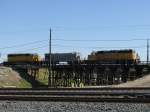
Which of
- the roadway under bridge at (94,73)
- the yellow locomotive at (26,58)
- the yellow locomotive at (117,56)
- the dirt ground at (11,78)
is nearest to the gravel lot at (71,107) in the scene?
the dirt ground at (11,78)

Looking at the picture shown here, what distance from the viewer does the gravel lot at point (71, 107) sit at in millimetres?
16203

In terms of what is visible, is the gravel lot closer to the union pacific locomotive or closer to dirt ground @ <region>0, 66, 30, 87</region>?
dirt ground @ <region>0, 66, 30, 87</region>

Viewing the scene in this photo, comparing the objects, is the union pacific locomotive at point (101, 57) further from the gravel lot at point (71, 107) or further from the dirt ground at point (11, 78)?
the gravel lot at point (71, 107)

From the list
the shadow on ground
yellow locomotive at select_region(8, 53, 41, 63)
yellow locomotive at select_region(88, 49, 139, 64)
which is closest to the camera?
yellow locomotive at select_region(88, 49, 139, 64)

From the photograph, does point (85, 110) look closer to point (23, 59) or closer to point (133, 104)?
point (133, 104)

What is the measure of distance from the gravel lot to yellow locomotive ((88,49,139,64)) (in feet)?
172

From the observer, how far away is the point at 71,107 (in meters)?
17.1

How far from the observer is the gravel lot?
53.2ft

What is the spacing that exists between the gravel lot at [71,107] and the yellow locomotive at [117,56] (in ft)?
172

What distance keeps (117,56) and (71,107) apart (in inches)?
2201

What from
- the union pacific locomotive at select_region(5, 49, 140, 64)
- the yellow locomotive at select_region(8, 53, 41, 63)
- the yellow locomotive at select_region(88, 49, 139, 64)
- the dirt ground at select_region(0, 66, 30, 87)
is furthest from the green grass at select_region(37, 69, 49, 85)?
the yellow locomotive at select_region(88, 49, 139, 64)

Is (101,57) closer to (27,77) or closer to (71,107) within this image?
(27,77)

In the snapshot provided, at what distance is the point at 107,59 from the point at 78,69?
5.32 meters

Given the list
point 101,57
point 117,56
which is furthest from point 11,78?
point 117,56
